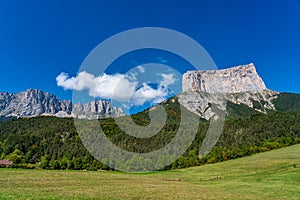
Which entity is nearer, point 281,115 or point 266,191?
point 266,191

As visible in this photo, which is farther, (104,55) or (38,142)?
(38,142)

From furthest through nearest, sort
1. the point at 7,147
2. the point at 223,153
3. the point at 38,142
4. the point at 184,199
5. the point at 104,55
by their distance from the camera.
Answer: the point at 38,142 < the point at 7,147 < the point at 223,153 < the point at 104,55 < the point at 184,199

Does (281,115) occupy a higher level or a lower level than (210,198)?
higher

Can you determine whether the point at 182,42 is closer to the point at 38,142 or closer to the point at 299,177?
the point at 299,177

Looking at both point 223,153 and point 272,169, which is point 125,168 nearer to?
point 223,153

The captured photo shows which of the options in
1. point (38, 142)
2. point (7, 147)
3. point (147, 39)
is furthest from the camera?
point (38, 142)

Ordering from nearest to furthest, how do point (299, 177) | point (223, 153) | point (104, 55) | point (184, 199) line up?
point (184, 199), point (104, 55), point (299, 177), point (223, 153)

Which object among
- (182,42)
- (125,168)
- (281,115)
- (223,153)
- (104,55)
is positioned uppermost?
(281,115)

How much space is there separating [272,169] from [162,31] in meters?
37.1

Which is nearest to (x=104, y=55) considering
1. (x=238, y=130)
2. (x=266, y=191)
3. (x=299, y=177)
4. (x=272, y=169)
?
(x=266, y=191)

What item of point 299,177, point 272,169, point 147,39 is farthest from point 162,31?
A: point 272,169

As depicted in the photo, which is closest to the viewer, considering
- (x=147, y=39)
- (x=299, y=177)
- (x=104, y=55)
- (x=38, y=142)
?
(x=104, y=55)

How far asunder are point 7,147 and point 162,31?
168 metres

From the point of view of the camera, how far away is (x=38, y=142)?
17950 centimetres
